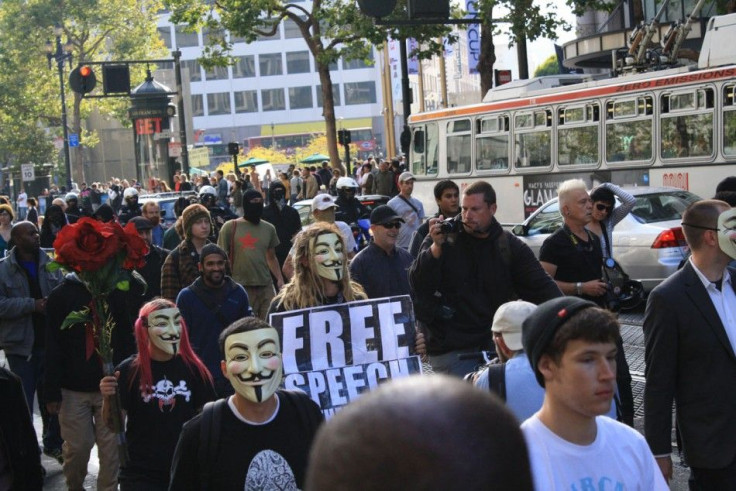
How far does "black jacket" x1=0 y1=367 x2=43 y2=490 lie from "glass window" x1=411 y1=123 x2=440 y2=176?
2072cm

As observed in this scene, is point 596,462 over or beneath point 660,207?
beneath

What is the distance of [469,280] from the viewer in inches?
259

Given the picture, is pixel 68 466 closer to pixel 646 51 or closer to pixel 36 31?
pixel 646 51

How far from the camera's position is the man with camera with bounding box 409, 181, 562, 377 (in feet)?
21.2

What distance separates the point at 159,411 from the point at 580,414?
307cm

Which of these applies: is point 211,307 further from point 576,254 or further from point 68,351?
point 576,254

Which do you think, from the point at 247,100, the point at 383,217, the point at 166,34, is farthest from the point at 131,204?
the point at 166,34

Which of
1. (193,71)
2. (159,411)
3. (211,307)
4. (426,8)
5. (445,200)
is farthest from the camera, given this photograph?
(193,71)

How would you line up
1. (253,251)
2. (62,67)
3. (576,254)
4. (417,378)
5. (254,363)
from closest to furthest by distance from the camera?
(417,378) → (254,363) → (576,254) → (253,251) → (62,67)

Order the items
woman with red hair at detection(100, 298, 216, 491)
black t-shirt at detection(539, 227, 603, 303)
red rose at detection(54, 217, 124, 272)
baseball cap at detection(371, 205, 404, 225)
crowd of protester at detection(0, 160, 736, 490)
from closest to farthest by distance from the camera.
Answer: crowd of protester at detection(0, 160, 736, 490), woman with red hair at detection(100, 298, 216, 491), red rose at detection(54, 217, 124, 272), black t-shirt at detection(539, 227, 603, 303), baseball cap at detection(371, 205, 404, 225)

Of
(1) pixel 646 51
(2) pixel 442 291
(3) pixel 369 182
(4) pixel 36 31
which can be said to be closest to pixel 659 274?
(1) pixel 646 51

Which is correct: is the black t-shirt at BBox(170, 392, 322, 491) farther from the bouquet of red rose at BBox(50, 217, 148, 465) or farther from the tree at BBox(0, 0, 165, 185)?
the tree at BBox(0, 0, 165, 185)

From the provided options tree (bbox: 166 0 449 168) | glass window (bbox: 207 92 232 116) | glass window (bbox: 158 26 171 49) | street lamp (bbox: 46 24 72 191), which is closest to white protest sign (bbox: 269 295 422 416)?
tree (bbox: 166 0 449 168)

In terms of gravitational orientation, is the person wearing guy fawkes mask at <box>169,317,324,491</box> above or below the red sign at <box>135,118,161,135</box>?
below
